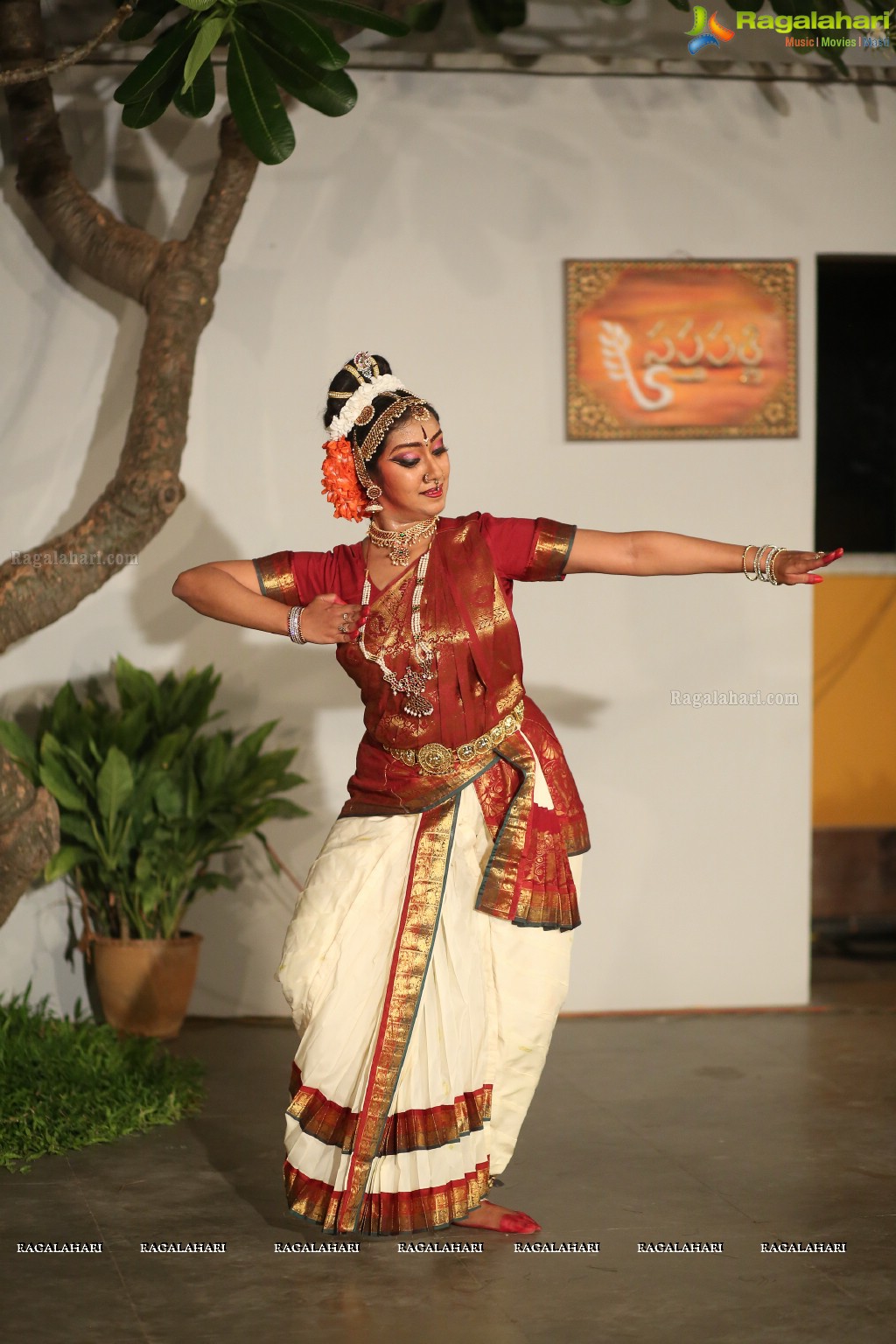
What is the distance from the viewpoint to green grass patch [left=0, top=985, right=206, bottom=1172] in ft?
11.6

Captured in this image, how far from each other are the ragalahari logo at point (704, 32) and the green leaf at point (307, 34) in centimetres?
167

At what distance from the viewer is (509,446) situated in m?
4.80

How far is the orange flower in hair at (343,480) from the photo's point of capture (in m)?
2.99

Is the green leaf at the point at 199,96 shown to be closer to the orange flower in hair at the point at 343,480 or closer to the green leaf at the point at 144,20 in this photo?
the green leaf at the point at 144,20

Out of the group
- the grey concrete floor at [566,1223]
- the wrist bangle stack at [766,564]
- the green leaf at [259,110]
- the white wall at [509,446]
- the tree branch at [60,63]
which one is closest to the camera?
the grey concrete floor at [566,1223]

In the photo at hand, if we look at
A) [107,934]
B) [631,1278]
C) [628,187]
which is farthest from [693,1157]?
[628,187]

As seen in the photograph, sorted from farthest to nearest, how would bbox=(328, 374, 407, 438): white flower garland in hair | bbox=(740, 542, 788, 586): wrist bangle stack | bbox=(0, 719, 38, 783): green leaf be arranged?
bbox=(0, 719, 38, 783): green leaf → bbox=(328, 374, 407, 438): white flower garland in hair → bbox=(740, 542, 788, 586): wrist bangle stack

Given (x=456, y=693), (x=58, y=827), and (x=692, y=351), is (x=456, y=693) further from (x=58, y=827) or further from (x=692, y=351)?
(x=692, y=351)

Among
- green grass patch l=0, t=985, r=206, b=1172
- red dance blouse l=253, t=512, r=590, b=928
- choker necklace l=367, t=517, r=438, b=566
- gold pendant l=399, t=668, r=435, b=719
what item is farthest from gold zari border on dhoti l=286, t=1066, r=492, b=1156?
choker necklace l=367, t=517, r=438, b=566

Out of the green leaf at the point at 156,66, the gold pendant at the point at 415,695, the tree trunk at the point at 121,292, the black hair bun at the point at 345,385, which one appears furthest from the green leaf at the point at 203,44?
the gold pendant at the point at 415,695

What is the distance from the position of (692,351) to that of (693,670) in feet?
3.38

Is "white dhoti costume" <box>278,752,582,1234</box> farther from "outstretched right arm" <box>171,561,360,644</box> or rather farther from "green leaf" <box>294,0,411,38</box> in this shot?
"green leaf" <box>294,0,411,38</box>

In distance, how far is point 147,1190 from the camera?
10.7 feet

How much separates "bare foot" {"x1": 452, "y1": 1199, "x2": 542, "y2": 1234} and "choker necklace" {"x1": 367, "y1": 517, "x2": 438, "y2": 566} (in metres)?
1.29
